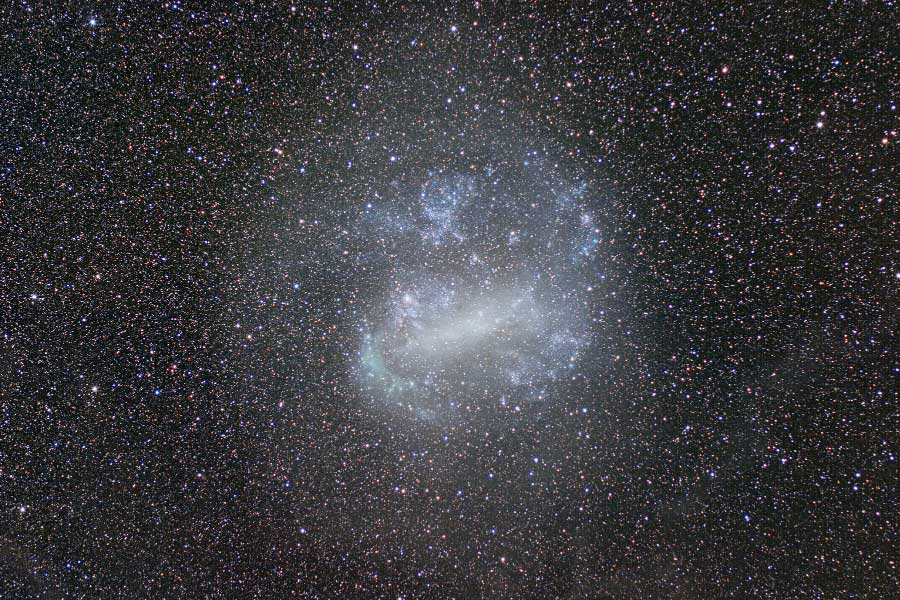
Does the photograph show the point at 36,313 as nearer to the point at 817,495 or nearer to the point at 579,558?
the point at 579,558

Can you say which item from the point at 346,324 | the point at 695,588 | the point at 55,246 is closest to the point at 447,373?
the point at 346,324

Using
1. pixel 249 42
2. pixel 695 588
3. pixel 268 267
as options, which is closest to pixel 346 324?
pixel 268 267

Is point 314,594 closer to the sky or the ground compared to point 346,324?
closer to the ground

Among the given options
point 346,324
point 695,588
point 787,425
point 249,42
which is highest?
point 249,42
